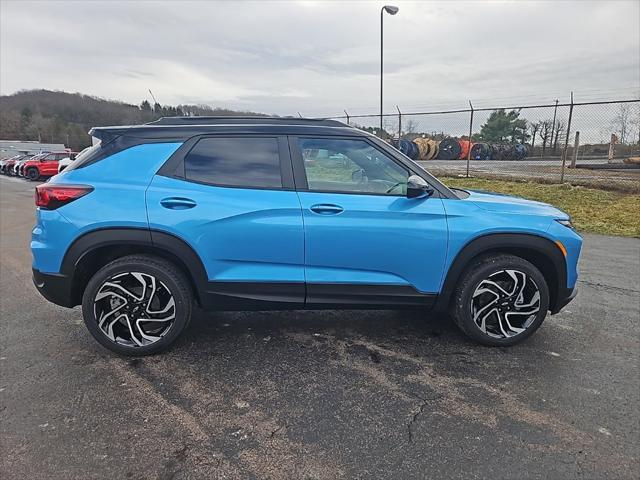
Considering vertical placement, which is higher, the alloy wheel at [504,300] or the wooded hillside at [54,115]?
the wooded hillside at [54,115]

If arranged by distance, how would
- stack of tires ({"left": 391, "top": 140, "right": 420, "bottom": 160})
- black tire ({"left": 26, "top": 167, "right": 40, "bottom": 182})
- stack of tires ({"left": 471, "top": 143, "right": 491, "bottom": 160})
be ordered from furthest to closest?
1. stack of tires ({"left": 471, "top": 143, "right": 491, "bottom": 160})
2. stack of tires ({"left": 391, "top": 140, "right": 420, "bottom": 160})
3. black tire ({"left": 26, "top": 167, "right": 40, "bottom": 182})

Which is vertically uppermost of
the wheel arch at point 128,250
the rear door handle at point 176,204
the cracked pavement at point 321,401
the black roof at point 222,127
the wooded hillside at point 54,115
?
the wooded hillside at point 54,115

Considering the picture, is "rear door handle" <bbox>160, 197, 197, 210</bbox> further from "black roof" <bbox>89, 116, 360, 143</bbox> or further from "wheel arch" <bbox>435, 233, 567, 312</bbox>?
"wheel arch" <bbox>435, 233, 567, 312</bbox>

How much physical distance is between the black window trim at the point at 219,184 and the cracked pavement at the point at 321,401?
127 centimetres

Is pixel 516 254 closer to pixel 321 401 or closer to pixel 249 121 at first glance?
pixel 321 401

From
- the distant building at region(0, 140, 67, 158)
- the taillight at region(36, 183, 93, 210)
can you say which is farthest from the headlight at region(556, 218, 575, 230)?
the distant building at region(0, 140, 67, 158)

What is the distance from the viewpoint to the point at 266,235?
3.07m

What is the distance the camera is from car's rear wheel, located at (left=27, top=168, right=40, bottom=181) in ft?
75.1

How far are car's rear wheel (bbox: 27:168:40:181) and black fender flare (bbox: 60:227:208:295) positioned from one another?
2404 centimetres

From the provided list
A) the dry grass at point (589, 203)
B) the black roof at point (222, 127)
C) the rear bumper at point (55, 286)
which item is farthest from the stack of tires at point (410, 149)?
the rear bumper at point (55, 286)

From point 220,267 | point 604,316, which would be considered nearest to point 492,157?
point 604,316

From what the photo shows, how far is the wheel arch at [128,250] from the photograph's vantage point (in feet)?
9.96

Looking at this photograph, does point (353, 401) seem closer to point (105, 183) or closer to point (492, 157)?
point (105, 183)

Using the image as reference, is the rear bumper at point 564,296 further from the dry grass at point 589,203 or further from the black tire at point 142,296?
the dry grass at point 589,203
